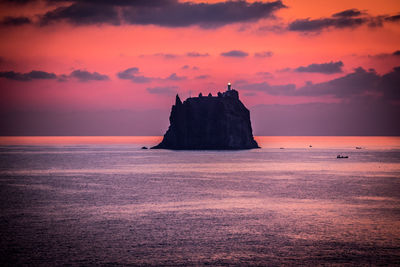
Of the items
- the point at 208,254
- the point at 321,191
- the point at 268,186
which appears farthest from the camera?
the point at 268,186

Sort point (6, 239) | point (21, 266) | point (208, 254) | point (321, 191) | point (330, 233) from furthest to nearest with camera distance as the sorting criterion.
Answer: point (321, 191), point (330, 233), point (6, 239), point (208, 254), point (21, 266)

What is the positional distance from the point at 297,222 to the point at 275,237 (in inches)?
262

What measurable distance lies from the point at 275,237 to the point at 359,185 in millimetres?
45060

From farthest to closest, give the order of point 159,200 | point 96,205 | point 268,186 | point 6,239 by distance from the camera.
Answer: point 268,186 < point 159,200 < point 96,205 < point 6,239

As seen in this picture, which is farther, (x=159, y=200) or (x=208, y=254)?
(x=159, y=200)

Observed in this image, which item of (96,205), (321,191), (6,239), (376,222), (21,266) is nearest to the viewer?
(21,266)

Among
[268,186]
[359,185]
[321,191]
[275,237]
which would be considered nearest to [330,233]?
[275,237]

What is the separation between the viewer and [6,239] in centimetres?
3256

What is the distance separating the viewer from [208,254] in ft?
95.1

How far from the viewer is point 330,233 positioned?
3503 centimetres

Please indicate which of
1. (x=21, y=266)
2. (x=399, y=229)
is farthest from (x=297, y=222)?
(x=21, y=266)

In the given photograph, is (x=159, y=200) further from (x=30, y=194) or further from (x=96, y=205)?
(x=30, y=194)

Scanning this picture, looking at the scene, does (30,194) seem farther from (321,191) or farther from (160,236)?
(321,191)

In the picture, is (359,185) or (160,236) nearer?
(160,236)
